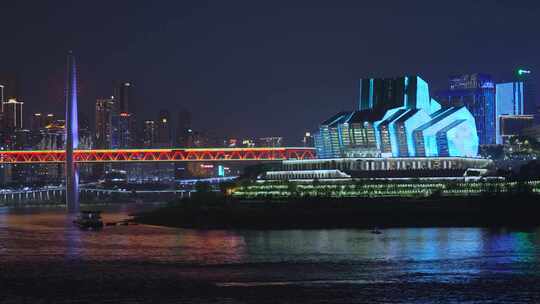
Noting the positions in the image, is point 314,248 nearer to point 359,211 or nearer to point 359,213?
point 359,213

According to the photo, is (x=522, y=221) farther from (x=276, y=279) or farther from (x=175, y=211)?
(x=276, y=279)

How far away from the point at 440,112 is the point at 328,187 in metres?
28.5

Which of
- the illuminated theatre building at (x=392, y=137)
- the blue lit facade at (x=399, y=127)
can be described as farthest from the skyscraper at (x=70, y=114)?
the blue lit facade at (x=399, y=127)

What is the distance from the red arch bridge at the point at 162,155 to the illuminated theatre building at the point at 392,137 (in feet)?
56.5

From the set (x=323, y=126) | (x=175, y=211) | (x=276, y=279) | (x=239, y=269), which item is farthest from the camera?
(x=323, y=126)

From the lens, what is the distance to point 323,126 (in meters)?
114

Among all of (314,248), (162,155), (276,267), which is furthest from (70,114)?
(276,267)

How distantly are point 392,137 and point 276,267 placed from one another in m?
64.2

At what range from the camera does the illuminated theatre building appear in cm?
10262

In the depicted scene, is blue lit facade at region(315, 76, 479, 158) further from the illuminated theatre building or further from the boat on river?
the boat on river

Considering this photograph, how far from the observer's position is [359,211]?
250 ft

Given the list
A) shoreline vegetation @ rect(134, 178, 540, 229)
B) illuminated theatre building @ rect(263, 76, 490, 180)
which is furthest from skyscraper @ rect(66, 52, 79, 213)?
illuminated theatre building @ rect(263, 76, 490, 180)

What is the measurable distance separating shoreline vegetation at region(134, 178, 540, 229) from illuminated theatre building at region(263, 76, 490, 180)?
1745 cm

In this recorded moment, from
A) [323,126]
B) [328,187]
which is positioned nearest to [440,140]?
[323,126]
